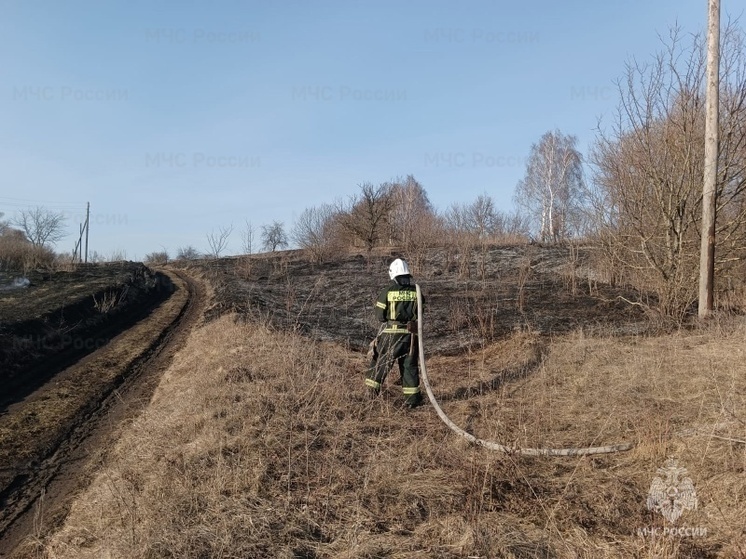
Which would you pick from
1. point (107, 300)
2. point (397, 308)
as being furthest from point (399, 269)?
point (107, 300)

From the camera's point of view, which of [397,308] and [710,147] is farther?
[710,147]

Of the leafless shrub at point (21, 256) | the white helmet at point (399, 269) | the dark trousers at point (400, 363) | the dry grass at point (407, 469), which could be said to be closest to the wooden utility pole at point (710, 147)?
the dry grass at point (407, 469)

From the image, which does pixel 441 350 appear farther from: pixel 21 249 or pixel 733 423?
pixel 21 249

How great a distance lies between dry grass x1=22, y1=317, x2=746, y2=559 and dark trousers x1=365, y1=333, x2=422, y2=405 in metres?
0.27

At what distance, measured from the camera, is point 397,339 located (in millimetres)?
6543

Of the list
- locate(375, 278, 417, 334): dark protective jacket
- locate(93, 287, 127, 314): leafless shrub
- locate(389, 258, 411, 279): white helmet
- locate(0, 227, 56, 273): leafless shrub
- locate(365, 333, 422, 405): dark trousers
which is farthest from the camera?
locate(0, 227, 56, 273): leafless shrub

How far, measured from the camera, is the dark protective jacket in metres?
6.54

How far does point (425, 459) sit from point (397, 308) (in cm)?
241

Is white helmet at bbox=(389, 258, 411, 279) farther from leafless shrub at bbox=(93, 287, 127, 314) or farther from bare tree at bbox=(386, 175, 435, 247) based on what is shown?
bare tree at bbox=(386, 175, 435, 247)

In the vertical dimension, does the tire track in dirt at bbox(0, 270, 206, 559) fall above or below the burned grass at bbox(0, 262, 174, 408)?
below

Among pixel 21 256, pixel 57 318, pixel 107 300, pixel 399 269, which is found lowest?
pixel 57 318

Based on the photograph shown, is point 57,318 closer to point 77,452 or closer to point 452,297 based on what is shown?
point 77,452

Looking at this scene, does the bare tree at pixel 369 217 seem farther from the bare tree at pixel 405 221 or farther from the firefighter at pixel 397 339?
the firefighter at pixel 397 339

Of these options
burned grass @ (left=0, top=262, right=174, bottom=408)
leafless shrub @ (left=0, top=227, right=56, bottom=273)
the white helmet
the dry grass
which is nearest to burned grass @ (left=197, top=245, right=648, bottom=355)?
the white helmet
